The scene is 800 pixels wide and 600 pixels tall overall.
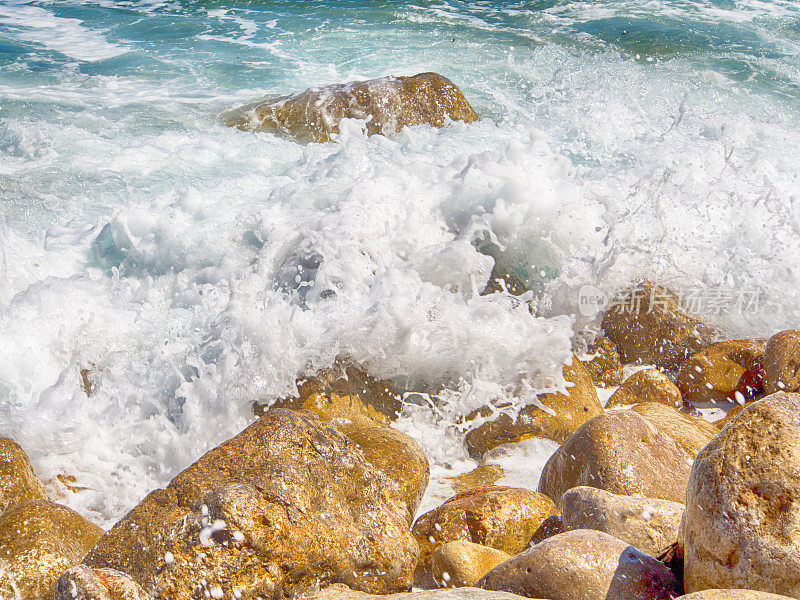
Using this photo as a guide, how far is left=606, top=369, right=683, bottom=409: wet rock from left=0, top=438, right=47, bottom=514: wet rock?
10.4 ft

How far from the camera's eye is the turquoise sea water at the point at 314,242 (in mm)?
4012

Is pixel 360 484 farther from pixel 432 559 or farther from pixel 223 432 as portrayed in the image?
pixel 223 432

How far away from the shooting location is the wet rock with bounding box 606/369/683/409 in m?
4.50

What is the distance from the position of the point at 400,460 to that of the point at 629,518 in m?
1.04

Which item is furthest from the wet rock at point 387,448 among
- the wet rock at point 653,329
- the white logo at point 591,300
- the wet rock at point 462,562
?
the wet rock at point 653,329

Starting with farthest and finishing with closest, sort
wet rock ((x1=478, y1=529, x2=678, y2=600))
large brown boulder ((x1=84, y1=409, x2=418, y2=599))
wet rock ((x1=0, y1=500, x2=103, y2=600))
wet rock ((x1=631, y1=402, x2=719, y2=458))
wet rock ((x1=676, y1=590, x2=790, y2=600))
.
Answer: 1. wet rock ((x1=631, y1=402, x2=719, y2=458))
2. wet rock ((x1=0, y1=500, x2=103, y2=600))
3. large brown boulder ((x1=84, y1=409, x2=418, y2=599))
4. wet rock ((x1=478, y1=529, x2=678, y2=600))
5. wet rock ((x1=676, y1=590, x2=790, y2=600))

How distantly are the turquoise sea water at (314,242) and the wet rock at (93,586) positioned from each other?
1465 millimetres

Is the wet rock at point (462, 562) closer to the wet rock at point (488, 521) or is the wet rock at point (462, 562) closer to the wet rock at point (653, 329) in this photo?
the wet rock at point (488, 521)

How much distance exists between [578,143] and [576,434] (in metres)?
Answer: 4.91

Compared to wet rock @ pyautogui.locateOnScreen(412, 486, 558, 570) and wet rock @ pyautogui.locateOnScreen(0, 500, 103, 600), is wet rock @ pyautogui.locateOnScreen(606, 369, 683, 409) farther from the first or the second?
wet rock @ pyautogui.locateOnScreen(0, 500, 103, 600)

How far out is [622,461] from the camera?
3.13 metres

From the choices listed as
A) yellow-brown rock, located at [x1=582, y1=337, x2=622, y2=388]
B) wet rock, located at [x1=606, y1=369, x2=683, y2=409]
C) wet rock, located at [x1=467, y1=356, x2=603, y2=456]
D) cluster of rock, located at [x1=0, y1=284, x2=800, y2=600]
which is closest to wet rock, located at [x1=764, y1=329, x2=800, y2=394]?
wet rock, located at [x1=606, y1=369, x2=683, y2=409]

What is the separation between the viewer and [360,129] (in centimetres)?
715

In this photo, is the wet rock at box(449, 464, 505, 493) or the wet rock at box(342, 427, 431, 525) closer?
the wet rock at box(342, 427, 431, 525)
